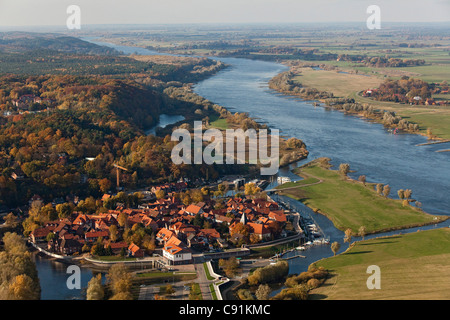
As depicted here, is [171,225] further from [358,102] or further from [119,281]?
[358,102]

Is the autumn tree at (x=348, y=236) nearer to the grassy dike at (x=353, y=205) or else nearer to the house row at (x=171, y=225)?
the grassy dike at (x=353, y=205)

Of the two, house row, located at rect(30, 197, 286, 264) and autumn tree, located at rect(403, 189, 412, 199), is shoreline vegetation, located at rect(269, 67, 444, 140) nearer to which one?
autumn tree, located at rect(403, 189, 412, 199)

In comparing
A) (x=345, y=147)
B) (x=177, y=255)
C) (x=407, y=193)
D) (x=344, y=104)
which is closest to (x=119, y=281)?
(x=177, y=255)

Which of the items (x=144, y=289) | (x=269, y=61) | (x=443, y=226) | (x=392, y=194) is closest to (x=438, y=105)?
(x=392, y=194)

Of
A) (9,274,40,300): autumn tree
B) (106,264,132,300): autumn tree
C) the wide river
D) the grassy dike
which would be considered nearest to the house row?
the wide river

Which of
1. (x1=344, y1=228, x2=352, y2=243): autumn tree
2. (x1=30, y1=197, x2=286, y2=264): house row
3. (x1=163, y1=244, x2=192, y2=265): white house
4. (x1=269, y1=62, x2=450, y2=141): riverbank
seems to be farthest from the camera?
(x1=269, y1=62, x2=450, y2=141): riverbank

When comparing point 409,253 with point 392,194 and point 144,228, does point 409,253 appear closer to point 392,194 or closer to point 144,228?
point 392,194
